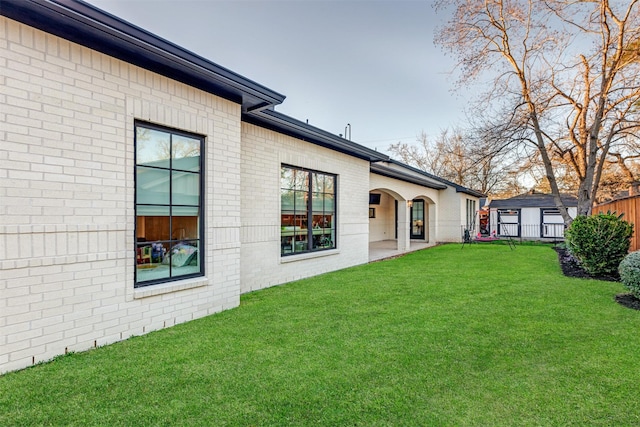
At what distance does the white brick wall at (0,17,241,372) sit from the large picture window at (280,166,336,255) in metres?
3.08

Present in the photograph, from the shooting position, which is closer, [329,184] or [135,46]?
[135,46]

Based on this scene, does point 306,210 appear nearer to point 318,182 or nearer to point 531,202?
point 318,182

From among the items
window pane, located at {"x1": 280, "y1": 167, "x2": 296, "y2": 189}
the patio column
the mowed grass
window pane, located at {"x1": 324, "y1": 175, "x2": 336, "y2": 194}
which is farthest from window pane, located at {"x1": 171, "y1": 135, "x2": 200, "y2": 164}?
the patio column

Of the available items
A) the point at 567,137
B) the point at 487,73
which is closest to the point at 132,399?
the point at 487,73

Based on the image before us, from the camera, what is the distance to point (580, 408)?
248 cm

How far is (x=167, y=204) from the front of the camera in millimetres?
4336

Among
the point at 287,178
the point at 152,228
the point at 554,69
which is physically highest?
the point at 554,69

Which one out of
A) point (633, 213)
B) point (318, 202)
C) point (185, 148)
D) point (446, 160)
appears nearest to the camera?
point (185, 148)

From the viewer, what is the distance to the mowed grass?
2.40 metres

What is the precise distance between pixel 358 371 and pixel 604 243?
26.0ft

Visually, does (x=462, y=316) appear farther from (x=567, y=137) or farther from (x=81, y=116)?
(x=567, y=137)

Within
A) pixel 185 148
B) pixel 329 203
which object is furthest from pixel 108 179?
pixel 329 203

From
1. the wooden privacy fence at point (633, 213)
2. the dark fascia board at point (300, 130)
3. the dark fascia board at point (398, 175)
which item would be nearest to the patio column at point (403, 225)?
the dark fascia board at point (398, 175)

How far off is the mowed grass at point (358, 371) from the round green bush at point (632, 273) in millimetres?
609
